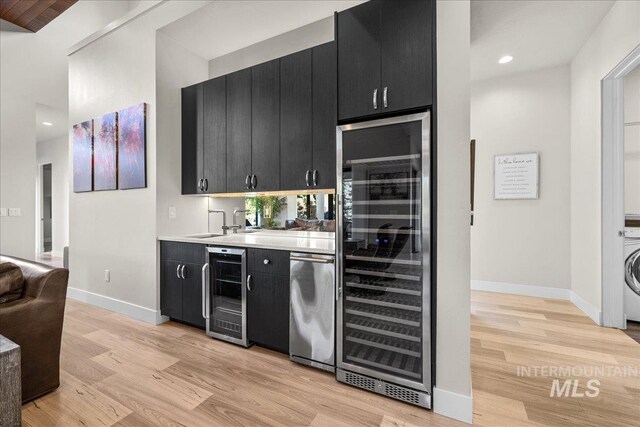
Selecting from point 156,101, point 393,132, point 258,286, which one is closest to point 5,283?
point 258,286

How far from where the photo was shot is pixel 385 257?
197 centimetres

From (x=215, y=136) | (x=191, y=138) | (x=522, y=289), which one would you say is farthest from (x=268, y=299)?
(x=522, y=289)

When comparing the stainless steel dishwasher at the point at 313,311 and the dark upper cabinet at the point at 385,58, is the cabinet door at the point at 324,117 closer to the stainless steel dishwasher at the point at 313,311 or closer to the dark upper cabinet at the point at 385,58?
the dark upper cabinet at the point at 385,58

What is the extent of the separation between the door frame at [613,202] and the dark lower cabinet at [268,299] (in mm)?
3182

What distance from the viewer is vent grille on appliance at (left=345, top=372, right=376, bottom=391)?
76.8 inches

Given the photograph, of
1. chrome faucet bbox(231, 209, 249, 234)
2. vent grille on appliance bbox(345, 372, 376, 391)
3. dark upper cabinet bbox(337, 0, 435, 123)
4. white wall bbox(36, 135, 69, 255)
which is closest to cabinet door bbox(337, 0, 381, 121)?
dark upper cabinet bbox(337, 0, 435, 123)

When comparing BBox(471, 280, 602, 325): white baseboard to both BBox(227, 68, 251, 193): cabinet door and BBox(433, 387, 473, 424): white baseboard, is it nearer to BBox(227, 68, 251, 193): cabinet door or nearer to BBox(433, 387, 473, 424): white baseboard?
BBox(433, 387, 473, 424): white baseboard

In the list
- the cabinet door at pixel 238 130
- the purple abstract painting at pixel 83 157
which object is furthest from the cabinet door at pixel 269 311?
the purple abstract painting at pixel 83 157

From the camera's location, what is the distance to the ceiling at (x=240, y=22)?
2676 mm

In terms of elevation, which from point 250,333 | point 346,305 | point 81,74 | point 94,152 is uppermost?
point 81,74

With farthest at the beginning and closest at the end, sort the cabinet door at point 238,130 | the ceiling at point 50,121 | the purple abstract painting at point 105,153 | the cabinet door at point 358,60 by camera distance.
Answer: the ceiling at point 50,121 → the purple abstract painting at point 105,153 → the cabinet door at point 238,130 → the cabinet door at point 358,60

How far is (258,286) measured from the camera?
8.18ft

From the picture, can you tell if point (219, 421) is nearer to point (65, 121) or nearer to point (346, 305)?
point (346, 305)

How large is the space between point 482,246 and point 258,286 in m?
3.34
